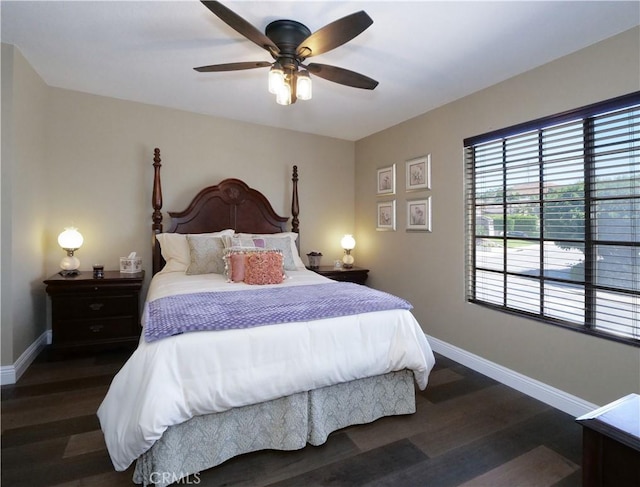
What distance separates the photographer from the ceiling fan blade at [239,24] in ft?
5.19

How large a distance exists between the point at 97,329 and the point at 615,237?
4.23m

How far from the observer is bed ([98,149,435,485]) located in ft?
5.01

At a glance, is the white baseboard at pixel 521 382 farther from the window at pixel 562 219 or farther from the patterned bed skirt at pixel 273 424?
the patterned bed skirt at pixel 273 424

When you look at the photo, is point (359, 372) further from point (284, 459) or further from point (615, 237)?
point (615, 237)

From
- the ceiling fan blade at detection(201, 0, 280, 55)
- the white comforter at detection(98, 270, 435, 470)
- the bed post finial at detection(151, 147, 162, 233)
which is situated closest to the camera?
the white comforter at detection(98, 270, 435, 470)

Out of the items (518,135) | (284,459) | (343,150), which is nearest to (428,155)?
(518,135)

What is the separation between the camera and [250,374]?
171cm

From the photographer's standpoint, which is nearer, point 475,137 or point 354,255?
point 475,137

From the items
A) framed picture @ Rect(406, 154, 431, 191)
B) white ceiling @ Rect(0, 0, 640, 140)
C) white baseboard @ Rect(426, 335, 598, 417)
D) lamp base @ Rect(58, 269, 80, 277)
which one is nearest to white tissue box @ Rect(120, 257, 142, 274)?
lamp base @ Rect(58, 269, 80, 277)

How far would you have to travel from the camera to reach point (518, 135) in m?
2.74

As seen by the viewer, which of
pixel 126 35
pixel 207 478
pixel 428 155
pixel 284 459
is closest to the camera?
pixel 207 478

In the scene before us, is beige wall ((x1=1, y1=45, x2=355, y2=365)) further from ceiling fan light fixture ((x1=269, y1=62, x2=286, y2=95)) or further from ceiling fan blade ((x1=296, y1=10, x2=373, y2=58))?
ceiling fan blade ((x1=296, y1=10, x2=373, y2=58))

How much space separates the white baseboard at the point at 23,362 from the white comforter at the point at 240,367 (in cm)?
164

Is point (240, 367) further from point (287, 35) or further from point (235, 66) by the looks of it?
point (287, 35)
